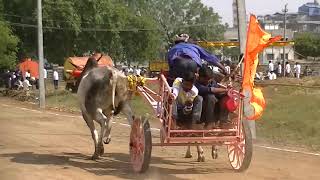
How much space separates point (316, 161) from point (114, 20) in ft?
146

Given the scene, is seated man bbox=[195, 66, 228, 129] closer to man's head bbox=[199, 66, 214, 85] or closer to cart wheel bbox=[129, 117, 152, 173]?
man's head bbox=[199, 66, 214, 85]

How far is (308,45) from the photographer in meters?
95.2

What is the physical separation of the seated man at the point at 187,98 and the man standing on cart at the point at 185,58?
15 cm

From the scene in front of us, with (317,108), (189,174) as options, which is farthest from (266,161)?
(317,108)

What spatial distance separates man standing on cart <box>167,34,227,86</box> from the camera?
9.29m

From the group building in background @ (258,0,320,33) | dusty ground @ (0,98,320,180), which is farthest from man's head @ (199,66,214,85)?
building in background @ (258,0,320,33)

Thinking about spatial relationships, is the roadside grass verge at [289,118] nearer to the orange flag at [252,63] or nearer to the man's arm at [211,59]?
the man's arm at [211,59]

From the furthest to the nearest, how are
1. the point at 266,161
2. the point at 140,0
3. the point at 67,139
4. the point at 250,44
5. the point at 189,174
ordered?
the point at 140,0, the point at 67,139, the point at 266,161, the point at 189,174, the point at 250,44

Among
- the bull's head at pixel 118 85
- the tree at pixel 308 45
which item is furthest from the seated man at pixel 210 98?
the tree at pixel 308 45

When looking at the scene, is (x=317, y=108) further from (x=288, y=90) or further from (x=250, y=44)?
(x=250, y=44)

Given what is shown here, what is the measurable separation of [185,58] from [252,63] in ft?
3.49

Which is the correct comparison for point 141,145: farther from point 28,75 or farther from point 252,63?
point 28,75

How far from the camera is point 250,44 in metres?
8.96

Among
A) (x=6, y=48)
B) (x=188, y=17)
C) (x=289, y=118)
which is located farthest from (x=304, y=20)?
(x=289, y=118)
